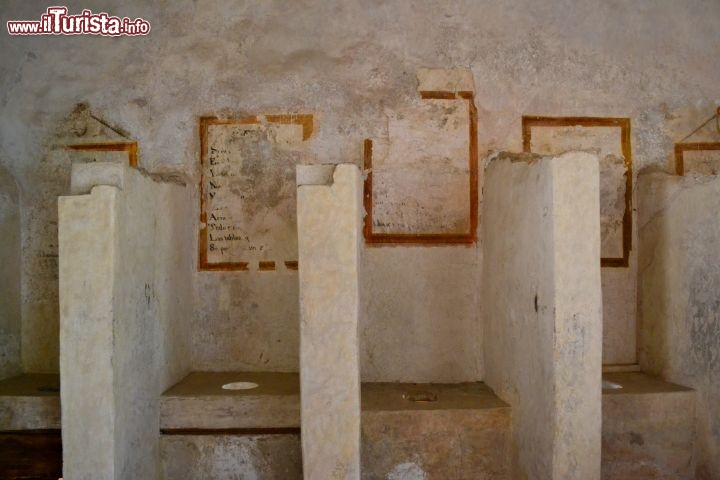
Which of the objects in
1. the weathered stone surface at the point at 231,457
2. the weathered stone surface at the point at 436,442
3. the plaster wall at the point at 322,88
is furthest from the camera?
the plaster wall at the point at 322,88

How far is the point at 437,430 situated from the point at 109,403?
173 cm

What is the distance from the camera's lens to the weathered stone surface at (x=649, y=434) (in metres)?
3.58

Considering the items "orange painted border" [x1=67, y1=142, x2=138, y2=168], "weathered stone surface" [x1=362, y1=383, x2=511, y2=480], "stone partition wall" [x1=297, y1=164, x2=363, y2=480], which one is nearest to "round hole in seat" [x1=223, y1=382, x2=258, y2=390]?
"weathered stone surface" [x1=362, y1=383, x2=511, y2=480]

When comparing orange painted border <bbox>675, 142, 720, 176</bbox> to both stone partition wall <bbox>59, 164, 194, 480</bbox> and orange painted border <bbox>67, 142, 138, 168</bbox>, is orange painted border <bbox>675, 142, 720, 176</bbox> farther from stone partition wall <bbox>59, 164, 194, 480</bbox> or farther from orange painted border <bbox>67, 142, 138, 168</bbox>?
orange painted border <bbox>67, 142, 138, 168</bbox>

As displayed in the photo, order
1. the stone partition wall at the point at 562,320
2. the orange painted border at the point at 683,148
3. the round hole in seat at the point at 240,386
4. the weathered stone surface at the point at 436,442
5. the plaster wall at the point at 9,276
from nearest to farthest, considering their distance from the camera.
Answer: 1. the stone partition wall at the point at 562,320
2. the weathered stone surface at the point at 436,442
3. the round hole in seat at the point at 240,386
4. the plaster wall at the point at 9,276
5. the orange painted border at the point at 683,148

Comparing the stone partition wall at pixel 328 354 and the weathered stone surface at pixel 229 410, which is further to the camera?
the weathered stone surface at pixel 229 410

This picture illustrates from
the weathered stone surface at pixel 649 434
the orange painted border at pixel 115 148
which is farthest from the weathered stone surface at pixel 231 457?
the orange painted border at pixel 115 148

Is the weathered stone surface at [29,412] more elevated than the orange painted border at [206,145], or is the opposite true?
the orange painted border at [206,145]

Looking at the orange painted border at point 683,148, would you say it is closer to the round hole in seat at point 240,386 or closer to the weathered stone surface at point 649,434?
the weathered stone surface at point 649,434

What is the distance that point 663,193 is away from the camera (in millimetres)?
4027

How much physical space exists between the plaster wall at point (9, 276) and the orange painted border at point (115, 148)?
22.2 inches

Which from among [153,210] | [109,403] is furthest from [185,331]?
[109,403]

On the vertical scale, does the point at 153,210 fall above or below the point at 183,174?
below

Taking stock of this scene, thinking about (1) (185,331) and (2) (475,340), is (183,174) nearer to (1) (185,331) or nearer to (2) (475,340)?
(1) (185,331)
